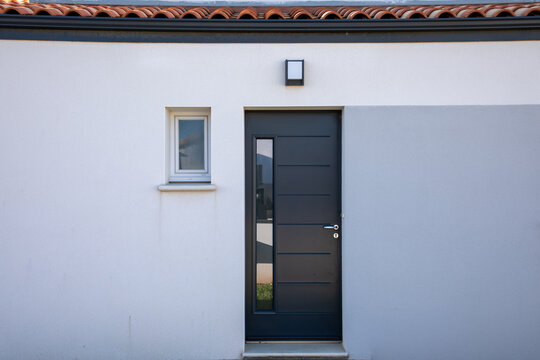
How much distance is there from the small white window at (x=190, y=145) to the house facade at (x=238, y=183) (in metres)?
0.20

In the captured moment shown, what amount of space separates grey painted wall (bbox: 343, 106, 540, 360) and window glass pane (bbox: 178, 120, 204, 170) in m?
1.56

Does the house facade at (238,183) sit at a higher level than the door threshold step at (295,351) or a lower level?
higher

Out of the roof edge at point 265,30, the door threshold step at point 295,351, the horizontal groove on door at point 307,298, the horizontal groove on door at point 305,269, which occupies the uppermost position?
the roof edge at point 265,30

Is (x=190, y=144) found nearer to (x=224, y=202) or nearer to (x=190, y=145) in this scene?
(x=190, y=145)

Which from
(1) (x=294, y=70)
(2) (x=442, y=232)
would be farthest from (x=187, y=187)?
(2) (x=442, y=232)

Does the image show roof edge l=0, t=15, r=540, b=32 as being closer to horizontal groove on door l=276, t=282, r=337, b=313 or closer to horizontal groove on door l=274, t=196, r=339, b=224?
horizontal groove on door l=274, t=196, r=339, b=224

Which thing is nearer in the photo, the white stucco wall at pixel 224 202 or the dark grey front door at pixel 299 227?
the white stucco wall at pixel 224 202

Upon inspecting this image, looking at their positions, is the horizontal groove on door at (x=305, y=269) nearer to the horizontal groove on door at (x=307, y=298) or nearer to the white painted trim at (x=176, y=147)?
the horizontal groove on door at (x=307, y=298)

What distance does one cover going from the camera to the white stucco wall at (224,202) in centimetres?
312

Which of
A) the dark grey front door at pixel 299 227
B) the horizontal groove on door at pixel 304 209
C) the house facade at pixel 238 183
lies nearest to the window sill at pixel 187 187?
the house facade at pixel 238 183

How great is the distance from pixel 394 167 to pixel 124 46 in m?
3.03

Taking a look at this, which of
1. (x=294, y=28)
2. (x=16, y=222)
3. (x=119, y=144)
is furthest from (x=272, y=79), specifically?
(x=16, y=222)

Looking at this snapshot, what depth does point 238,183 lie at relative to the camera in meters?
3.18

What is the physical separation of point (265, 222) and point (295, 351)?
4.41 feet
